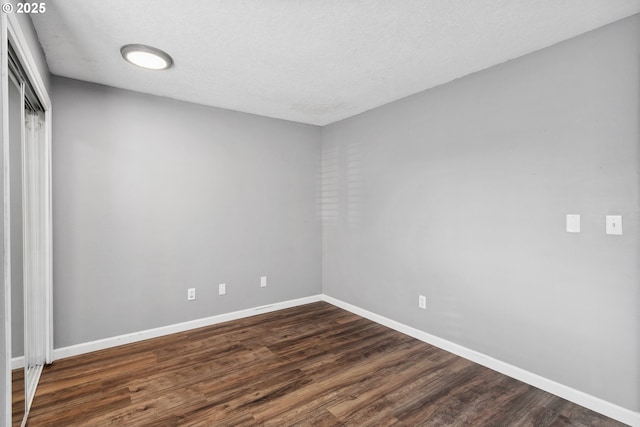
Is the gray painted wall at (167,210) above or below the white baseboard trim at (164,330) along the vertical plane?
above

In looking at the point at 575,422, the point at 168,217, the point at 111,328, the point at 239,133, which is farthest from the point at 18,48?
the point at 575,422

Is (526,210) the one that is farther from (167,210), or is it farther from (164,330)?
(164,330)

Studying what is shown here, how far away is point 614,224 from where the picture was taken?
1.99 meters

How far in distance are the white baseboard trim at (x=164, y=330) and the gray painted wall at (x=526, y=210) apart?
53.0 inches

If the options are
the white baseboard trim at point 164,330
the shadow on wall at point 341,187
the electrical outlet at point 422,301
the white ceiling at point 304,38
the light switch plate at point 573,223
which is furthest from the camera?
the shadow on wall at point 341,187

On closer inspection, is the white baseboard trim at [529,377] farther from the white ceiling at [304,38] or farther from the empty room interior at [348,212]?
the white ceiling at [304,38]

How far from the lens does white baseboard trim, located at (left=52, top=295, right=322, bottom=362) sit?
2.82m

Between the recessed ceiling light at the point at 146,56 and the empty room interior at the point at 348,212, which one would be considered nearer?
the empty room interior at the point at 348,212

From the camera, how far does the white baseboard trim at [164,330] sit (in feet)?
9.26

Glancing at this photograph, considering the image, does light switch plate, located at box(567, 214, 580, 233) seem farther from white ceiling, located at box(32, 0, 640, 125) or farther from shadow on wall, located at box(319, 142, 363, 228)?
shadow on wall, located at box(319, 142, 363, 228)

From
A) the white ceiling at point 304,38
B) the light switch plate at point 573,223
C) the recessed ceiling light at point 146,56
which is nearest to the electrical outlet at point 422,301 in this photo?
the light switch plate at point 573,223

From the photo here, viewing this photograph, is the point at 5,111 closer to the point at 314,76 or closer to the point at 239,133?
the point at 314,76

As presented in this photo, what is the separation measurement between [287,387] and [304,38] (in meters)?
2.53

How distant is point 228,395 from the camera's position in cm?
224
